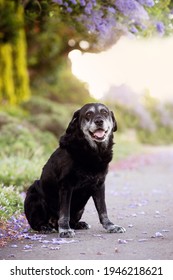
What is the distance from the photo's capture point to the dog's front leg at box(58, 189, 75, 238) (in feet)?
20.3

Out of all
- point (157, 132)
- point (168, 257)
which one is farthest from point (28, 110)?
point (157, 132)

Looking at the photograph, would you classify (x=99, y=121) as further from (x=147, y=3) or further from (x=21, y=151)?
(x=21, y=151)

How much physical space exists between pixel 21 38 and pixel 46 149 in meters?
5.34

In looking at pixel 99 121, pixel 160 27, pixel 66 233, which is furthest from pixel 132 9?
pixel 66 233

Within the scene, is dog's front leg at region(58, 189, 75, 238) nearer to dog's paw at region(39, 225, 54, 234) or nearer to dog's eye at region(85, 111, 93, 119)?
dog's paw at region(39, 225, 54, 234)

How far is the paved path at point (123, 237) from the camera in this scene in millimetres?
5395

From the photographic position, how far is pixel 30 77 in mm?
23266

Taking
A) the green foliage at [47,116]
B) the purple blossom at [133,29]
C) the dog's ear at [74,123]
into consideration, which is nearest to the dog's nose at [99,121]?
the dog's ear at [74,123]

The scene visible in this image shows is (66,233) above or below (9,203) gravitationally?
below

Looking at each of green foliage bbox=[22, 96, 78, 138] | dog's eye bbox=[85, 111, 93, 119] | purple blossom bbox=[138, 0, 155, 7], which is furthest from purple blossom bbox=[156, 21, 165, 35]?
green foliage bbox=[22, 96, 78, 138]

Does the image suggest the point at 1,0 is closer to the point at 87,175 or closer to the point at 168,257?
the point at 87,175

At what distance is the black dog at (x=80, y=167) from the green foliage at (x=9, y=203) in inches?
31.4

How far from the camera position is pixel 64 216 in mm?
6188

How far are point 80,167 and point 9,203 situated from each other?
1858 mm
